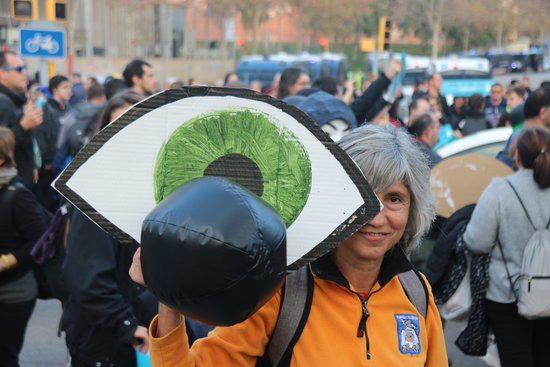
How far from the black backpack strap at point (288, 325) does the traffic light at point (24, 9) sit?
1166cm

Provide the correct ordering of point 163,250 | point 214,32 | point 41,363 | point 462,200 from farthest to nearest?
point 214,32 → point 41,363 → point 462,200 → point 163,250

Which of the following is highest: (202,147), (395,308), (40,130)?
(202,147)

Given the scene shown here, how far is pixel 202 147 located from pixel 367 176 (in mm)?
498

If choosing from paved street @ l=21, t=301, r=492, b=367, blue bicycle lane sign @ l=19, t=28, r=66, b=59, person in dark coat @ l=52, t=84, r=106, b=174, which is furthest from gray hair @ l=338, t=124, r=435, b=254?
blue bicycle lane sign @ l=19, t=28, r=66, b=59

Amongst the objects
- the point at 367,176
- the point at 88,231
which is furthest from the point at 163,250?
the point at 88,231

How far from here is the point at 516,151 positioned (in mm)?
4742

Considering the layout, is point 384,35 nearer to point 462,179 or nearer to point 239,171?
point 462,179

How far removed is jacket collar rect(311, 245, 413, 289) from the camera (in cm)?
221

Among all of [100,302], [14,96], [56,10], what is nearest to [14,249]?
[100,302]

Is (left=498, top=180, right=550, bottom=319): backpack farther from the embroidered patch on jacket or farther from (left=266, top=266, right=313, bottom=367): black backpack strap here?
(left=266, top=266, right=313, bottom=367): black backpack strap

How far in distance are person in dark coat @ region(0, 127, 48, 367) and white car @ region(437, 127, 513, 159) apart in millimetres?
3301

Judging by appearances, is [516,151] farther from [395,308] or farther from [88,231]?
[395,308]

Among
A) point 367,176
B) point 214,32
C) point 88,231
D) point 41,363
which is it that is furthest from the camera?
point 214,32

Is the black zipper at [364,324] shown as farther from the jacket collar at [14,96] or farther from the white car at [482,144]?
the jacket collar at [14,96]
